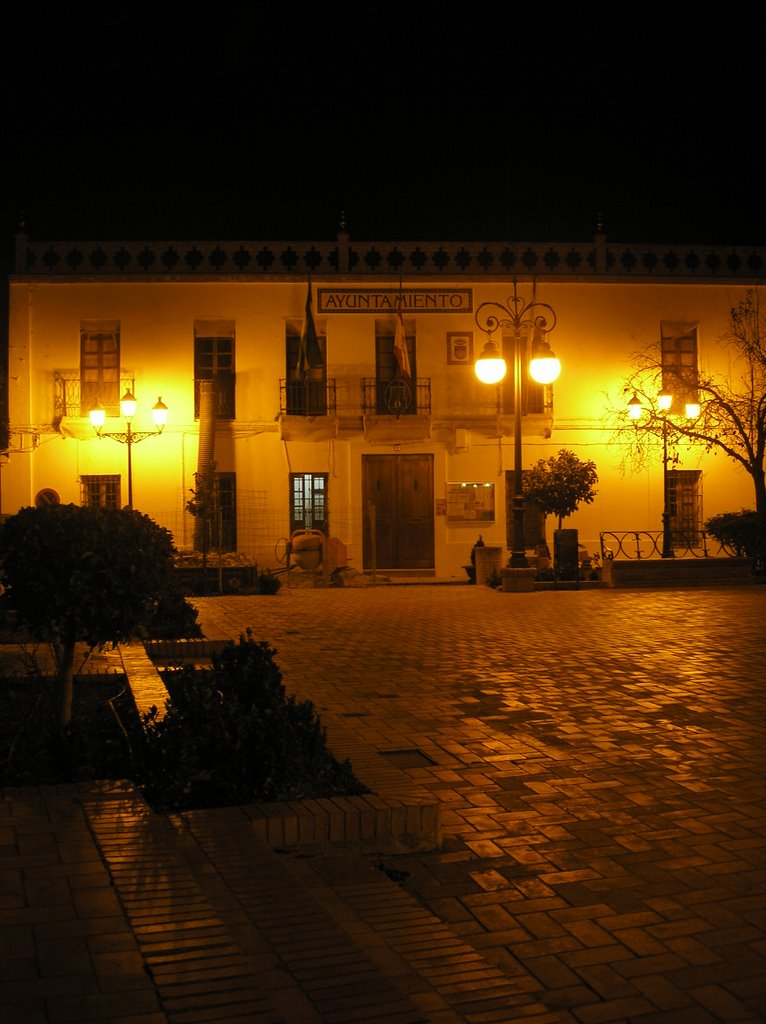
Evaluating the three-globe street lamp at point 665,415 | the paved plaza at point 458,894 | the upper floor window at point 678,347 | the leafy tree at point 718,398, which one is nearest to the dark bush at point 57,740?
the paved plaza at point 458,894

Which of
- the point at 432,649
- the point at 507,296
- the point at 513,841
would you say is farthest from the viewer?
the point at 507,296

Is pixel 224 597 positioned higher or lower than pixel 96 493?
lower

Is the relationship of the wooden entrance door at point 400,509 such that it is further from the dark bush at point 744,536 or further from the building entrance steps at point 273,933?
the building entrance steps at point 273,933

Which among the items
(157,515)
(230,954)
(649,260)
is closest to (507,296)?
(649,260)

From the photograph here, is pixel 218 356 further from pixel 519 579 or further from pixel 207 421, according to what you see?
pixel 519 579

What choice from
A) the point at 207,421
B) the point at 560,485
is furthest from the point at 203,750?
the point at 207,421

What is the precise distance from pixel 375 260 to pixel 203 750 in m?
22.6

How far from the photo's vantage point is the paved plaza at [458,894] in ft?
10.3

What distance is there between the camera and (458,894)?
4.47 m

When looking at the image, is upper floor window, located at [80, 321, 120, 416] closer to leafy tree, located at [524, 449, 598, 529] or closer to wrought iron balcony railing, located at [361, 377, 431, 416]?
wrought iron balcony railing, located at [361, 377, 431, 416]

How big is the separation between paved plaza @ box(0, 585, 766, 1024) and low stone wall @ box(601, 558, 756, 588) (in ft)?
38.6

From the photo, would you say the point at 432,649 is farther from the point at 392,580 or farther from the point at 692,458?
the point at 692,458

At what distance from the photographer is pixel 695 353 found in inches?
1033

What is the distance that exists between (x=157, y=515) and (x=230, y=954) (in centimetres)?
2196
